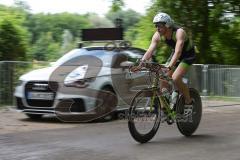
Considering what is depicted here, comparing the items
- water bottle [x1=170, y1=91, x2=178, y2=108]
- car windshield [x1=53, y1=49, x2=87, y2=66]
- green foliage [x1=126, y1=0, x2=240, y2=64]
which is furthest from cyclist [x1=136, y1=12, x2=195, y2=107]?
green foliage [x1=126, y1=0, x2=240, y2=64]

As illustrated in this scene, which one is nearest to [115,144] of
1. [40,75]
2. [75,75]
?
[75,75]

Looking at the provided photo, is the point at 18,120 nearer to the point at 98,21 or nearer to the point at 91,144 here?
the point at 91,144

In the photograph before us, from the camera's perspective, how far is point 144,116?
26.0 ft

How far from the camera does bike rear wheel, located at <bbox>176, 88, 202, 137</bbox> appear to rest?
8539 mm

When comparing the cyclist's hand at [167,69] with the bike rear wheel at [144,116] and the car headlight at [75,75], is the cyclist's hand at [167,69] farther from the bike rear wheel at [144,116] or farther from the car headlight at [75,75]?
the car headlight at [75,75]

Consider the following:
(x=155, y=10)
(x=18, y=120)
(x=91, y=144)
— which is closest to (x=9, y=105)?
(x=18, y=120)

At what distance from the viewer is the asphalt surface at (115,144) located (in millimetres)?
6867

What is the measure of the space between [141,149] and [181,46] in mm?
1663

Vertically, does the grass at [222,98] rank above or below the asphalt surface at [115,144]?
below

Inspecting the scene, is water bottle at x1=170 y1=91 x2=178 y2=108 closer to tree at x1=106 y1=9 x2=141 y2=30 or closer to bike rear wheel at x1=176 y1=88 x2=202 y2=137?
bike rear wheel at x1=176 y1=88 x2=202 y2=137

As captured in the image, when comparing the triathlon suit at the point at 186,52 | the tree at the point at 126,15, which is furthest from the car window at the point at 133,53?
the tree at the point at 126,15

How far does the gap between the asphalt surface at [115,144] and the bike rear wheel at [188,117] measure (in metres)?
0.13

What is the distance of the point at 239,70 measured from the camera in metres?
17.5

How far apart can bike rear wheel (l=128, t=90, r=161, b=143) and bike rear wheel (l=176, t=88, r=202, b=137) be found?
52cm
